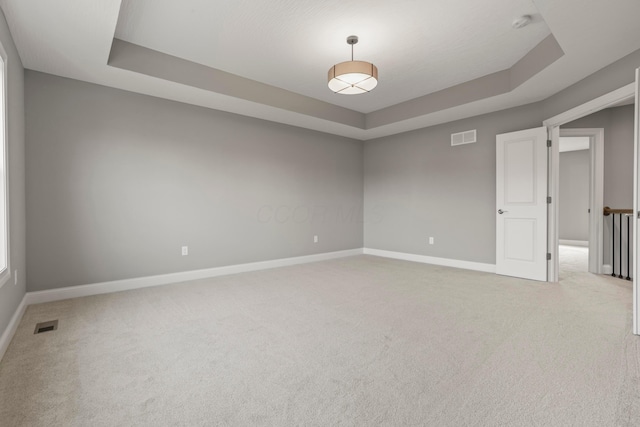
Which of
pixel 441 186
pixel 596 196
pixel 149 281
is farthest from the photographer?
pixel 441 186

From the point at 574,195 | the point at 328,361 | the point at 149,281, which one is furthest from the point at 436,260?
the point at 574,195

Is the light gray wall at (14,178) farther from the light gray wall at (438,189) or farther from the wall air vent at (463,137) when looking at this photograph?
the wall air vent at (463,137)

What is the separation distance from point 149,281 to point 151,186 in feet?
4.11

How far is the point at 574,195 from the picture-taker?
8438 mm

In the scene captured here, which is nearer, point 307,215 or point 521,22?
point 521,22

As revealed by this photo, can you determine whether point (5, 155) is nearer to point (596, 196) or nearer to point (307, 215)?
point (307, 215)

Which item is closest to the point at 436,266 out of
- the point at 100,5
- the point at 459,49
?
the point at 459,49

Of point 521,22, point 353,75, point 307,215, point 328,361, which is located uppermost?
point 521,22

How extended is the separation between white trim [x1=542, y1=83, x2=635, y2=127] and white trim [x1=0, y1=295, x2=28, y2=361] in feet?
18.6

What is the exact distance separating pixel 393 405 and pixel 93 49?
12.7ft

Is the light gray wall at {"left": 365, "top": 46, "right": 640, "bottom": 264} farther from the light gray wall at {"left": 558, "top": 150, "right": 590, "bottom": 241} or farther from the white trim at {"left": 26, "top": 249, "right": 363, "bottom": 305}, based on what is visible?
the light gray wall at {"left": 558, "top": 150, "right": 590, "bottom": 241}

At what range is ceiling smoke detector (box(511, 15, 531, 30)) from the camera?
9.30 ft

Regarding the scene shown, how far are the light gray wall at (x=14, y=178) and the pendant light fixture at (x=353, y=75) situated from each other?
2.72 meters

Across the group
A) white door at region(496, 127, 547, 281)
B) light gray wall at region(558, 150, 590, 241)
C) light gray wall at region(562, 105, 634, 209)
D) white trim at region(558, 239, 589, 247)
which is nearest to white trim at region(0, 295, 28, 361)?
white door at region(496, 127, 547, 281)
